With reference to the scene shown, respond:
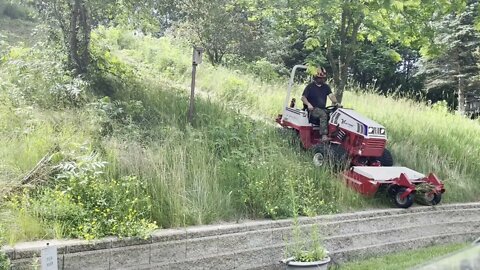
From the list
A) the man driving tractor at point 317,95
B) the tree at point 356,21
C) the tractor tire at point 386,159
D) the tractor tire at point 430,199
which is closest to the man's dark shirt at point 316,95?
the man driving tractor at point 317,95

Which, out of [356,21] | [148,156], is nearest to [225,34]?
[356,21]

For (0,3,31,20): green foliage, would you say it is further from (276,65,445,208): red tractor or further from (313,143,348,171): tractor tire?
(313,143,348,171): tractor tire

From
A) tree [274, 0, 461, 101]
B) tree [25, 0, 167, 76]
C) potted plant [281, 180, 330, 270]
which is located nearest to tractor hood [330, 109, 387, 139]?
tree [274, 0, 461, 101]

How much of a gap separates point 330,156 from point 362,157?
539mm

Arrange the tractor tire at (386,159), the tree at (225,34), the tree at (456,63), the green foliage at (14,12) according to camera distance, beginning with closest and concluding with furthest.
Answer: the tractor tire at (386,159), the green foliage at (14,12), the tree at (225,34), the tree at (456,63)

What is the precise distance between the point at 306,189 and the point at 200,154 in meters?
1.21

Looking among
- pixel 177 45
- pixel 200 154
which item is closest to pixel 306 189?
pixel 200 154

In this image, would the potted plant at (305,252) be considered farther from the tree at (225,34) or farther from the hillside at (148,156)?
the tree at (225,34)

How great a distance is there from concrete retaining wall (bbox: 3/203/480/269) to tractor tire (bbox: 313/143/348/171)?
0.78 meters

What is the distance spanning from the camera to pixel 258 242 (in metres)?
4.65

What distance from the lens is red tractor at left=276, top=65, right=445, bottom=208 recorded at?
582 cm

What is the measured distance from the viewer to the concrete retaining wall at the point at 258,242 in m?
3.73

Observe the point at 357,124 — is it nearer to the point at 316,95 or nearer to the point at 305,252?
the point at 316,95

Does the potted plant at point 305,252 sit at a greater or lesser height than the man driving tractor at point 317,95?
lesser
